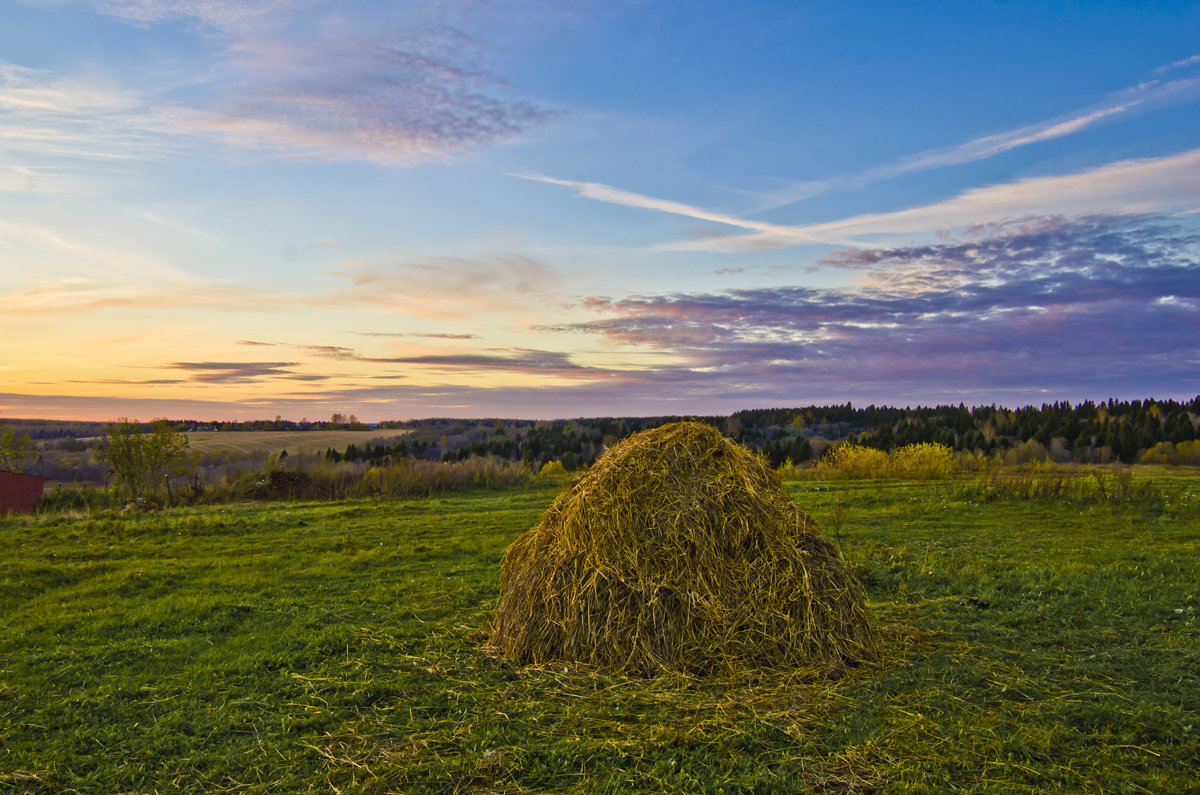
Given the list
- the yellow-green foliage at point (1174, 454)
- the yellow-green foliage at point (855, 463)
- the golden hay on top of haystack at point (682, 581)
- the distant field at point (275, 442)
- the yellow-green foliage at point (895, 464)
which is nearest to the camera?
the golden hay on top of haystack at point (682, 581)

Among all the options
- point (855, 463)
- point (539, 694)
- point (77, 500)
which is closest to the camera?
point (539, 694)

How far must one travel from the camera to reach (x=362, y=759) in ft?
17.0

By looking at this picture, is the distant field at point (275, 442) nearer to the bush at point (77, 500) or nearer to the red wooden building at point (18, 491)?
the bush at point (77, 500)

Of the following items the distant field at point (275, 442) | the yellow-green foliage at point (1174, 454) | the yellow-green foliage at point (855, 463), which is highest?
the yellow-green foliage at point (1174, 454)

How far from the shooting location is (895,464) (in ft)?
102

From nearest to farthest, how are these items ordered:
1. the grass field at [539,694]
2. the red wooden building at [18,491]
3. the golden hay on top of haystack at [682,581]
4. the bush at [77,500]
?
the grass field at [539,694], the golden hay on top of haystack at [682,581], the bush at [77,500], the red wooden building at [18,491]

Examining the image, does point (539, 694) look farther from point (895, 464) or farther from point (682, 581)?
point (895, 464)

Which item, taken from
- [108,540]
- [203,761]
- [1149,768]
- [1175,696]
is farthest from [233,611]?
[1175,696]

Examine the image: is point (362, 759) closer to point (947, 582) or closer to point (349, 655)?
point (349, 655)

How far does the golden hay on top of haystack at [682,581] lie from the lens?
690 centimetres

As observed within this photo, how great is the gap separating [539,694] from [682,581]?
1.80 meters

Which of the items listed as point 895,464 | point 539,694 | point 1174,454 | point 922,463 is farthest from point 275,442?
point 1174,454

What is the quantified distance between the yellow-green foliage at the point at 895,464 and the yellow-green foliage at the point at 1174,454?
44.1ft

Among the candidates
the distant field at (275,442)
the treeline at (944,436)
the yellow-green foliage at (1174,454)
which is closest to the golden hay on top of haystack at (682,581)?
the treeline at (944,436)
